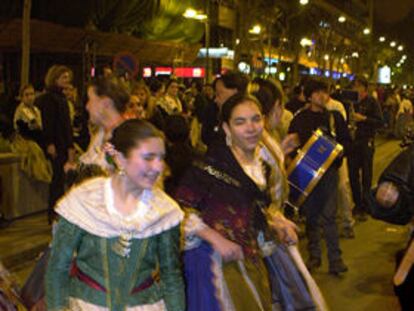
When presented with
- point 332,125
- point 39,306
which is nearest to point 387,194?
point 39,306

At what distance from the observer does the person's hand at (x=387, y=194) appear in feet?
11.9

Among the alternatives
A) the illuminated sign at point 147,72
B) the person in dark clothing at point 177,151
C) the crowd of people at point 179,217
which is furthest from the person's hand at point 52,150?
the illuminated sign at point 147,72

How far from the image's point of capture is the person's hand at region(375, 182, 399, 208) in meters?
3.62

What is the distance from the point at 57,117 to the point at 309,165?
392cm

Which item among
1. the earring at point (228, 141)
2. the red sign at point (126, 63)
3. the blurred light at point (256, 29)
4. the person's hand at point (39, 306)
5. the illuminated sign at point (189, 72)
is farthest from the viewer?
the blurred light at point (256, 29)

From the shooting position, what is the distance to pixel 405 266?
3506mm

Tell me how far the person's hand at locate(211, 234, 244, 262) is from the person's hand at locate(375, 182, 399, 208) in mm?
808

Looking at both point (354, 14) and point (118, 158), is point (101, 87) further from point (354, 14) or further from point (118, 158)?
point (354, 14)

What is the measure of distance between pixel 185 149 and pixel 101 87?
2.30 ft

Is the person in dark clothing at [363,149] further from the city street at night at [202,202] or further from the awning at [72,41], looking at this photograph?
the awning at [72,41]

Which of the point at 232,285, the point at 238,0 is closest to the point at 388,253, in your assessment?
the point at 232,285

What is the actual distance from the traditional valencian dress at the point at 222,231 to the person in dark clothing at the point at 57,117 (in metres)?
5.26

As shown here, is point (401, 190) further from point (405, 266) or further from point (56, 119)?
point (56, 119)

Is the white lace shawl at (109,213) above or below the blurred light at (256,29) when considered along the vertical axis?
below
